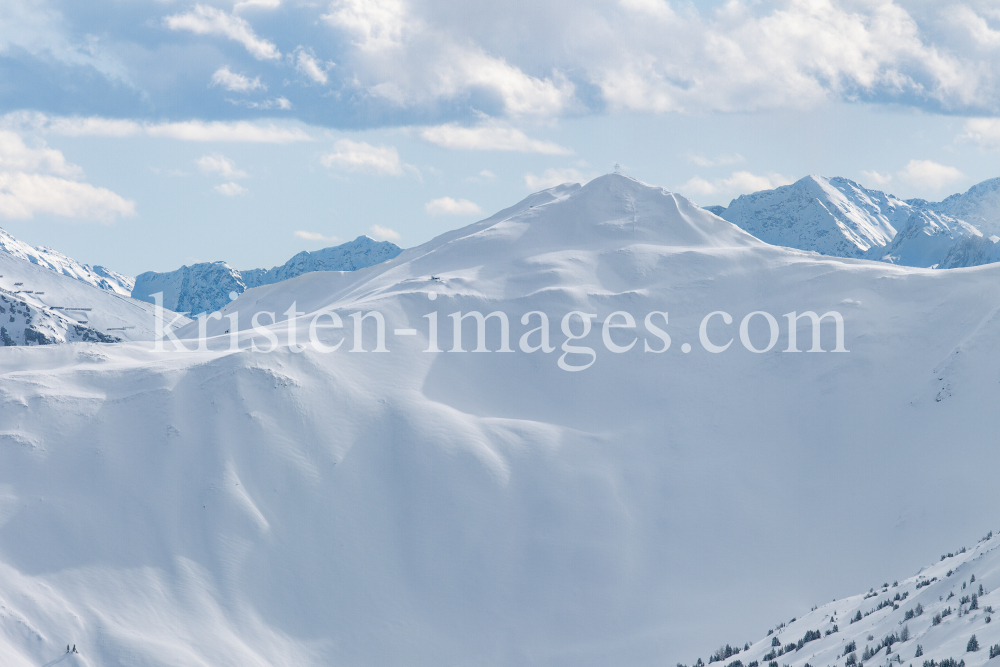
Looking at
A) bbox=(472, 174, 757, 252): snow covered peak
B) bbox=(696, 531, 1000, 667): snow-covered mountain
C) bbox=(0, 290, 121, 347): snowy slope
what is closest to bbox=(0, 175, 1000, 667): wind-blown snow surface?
bbox=(472, 174, 757, 252): snow covered peak

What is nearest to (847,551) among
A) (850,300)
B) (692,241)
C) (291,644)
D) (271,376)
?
(850,300)

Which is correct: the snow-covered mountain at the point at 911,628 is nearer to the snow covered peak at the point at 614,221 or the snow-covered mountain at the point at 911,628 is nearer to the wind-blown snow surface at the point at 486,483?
the wind-blown snow surface at the point at 486,483

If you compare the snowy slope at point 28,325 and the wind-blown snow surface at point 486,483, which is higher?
the snowy slope at point 28,325

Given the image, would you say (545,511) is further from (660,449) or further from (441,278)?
(441,278)

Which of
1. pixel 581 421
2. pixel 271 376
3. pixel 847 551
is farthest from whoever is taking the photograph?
pixel 581 421

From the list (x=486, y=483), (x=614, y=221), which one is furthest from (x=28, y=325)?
(x=486, y=483)

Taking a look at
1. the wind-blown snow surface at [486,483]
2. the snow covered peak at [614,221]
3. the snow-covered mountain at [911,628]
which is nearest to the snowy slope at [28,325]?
the snow covered peak at [614,221]

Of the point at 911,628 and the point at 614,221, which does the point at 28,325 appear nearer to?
the point at 614,221
